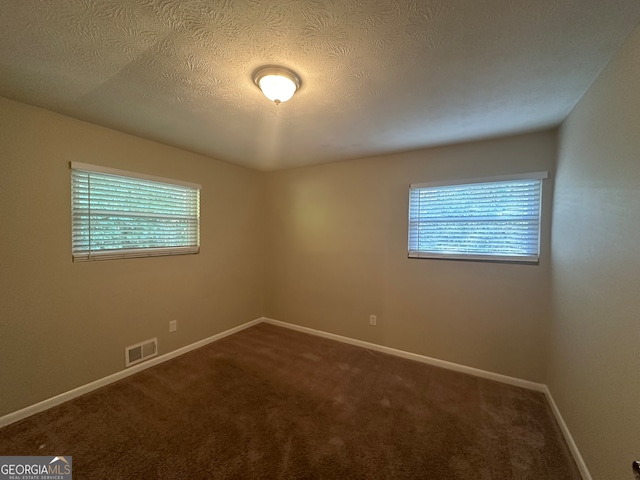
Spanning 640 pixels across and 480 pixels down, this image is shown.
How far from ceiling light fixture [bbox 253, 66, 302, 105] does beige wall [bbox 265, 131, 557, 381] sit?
1804 millimetres

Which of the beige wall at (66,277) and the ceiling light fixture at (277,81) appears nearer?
the ceiling light fixture at (277,81)

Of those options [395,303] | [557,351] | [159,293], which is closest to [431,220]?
[395,303]

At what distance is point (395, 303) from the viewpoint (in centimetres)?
308

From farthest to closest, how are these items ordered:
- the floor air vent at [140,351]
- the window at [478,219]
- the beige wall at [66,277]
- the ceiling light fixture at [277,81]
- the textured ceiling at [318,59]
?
1. the floor air vent at [140,351]
2. the window at [478,219]
3. the beige wall at [66,277]
4. the ceiling light fixture at [277,81]
5. the textured ceiling at [318,59]

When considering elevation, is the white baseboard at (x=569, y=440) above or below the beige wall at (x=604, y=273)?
below

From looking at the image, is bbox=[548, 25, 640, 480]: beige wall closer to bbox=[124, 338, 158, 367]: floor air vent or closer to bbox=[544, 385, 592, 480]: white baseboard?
bbox=[544, 385, 592, 480]: white baseboard

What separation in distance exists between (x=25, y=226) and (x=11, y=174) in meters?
0.38

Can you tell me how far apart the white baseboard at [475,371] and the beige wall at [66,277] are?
59.2 inches

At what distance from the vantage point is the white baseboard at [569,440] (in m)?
1.54

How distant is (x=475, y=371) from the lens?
2.65 m

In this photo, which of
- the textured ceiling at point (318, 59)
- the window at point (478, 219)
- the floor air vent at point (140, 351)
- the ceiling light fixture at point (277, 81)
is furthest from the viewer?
the floor air vent at point (140, 351)

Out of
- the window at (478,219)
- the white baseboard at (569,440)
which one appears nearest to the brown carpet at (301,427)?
the white baseboard at (569,440)

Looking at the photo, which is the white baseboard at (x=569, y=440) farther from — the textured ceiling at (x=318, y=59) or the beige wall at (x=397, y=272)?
the textured ceiling at (x=318, y=59)

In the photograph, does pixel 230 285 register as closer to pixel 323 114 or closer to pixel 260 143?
pixel 260 143
